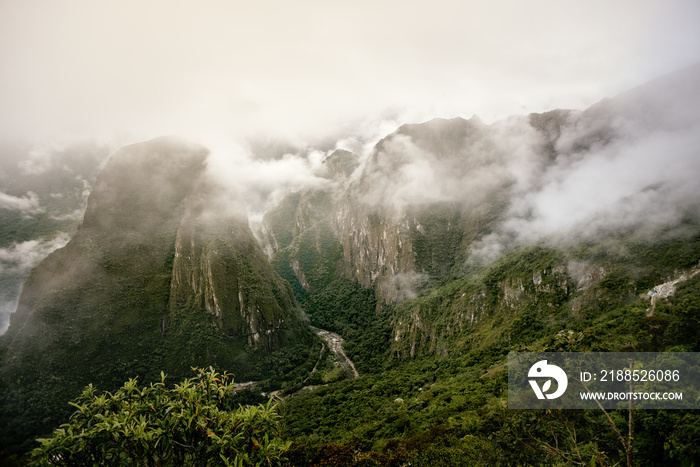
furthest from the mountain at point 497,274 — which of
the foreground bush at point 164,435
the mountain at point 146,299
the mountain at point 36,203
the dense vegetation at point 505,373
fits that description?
the mountain at point 36,203

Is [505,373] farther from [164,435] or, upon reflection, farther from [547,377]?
[164,435]

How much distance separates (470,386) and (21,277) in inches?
4975

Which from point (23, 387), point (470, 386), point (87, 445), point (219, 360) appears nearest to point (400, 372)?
point (470, 386)

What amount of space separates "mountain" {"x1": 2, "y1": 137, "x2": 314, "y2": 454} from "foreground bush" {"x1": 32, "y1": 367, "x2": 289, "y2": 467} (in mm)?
70540

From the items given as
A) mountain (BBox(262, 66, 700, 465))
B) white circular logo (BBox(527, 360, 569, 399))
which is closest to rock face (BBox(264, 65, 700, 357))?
mountain (BBox(262, 66, 700, 465))

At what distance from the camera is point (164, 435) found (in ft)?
33.0

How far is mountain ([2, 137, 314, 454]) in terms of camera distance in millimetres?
66062

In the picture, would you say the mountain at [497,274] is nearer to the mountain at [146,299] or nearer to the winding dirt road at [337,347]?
the winding dirt road at [337,347]

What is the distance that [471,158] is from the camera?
155 meters

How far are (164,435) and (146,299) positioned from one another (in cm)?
9728

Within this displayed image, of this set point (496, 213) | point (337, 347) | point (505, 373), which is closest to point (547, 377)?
point (505, 373)

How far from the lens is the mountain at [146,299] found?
217 ft

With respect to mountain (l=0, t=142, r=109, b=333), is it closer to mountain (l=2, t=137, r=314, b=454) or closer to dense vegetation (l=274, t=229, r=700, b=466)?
mountain (l=2, t=137, r=314, b=454)

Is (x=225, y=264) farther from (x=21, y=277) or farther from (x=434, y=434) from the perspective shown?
(x=434, y=434)
